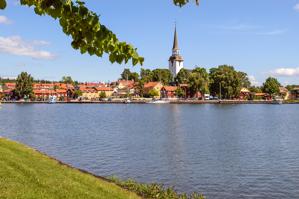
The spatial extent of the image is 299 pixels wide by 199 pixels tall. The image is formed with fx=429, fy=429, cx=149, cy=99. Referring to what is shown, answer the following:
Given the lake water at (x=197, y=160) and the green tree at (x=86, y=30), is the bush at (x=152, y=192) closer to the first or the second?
the lake water at (x=197, y=160)

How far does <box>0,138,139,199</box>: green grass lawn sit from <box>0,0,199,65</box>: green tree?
8.98 meters

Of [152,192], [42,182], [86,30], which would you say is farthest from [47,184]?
[86,30]

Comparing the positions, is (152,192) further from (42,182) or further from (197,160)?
(197,160)

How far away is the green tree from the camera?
6199 mm

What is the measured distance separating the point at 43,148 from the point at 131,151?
10591 mm

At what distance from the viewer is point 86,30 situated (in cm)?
654

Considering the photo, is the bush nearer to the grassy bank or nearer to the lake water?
the grassy bank

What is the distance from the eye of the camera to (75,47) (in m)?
6.80

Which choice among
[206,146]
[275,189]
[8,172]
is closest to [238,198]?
[275,189]

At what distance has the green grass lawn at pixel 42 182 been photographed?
15472 mm

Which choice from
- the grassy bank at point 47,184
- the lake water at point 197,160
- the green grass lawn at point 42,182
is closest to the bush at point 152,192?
the grassy bank at point 47,184

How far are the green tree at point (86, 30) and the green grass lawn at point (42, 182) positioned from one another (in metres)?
8.98

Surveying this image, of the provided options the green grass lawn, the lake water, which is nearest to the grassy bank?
the green grass lawn

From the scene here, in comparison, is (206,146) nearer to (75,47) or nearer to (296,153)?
(296,153)
